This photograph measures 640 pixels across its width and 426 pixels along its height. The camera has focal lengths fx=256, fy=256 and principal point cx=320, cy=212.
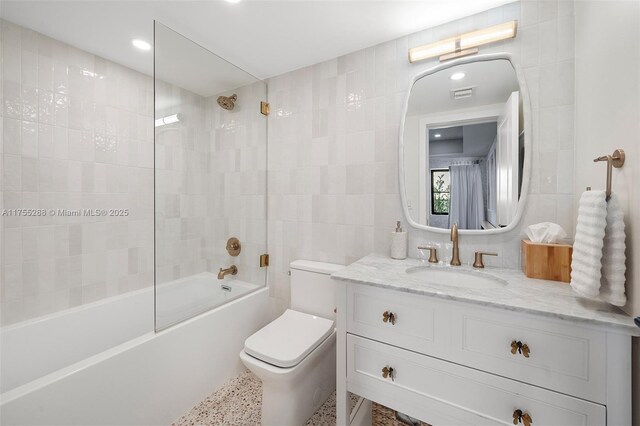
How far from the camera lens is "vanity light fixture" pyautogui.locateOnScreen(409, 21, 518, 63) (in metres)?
1.33

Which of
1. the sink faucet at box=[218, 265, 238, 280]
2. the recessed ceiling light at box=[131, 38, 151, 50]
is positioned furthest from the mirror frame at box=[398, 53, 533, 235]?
the recessed ceiling light at box=[131, 38, 151, 50]

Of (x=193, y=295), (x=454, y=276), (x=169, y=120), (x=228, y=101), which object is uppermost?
(x=228, y=101)

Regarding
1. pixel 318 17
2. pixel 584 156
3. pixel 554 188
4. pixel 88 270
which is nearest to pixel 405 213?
pixel 554 188

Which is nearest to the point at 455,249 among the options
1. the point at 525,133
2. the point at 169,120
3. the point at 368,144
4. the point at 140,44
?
the point at 525,133

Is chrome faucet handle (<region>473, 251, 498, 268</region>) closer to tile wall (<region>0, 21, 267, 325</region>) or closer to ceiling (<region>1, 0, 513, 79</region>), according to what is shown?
ceiling (<region>1, 0, 513, 79</region>)

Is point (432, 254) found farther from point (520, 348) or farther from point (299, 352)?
point (299, 352)

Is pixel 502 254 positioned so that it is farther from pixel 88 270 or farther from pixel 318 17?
pixel 88 270

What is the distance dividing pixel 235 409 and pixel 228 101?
7.21 ft

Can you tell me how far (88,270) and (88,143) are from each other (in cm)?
92

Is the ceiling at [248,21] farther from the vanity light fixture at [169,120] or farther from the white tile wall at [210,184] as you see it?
the vanity light fixture at [169,120]

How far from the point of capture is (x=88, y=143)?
1850 mm

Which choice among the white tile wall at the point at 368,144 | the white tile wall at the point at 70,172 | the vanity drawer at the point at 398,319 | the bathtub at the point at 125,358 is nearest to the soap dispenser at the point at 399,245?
the white tile wall at the point at 368,144

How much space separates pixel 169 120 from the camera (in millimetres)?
1642

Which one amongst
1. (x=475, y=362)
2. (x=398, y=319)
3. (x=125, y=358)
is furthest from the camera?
(x=125, y=358)
